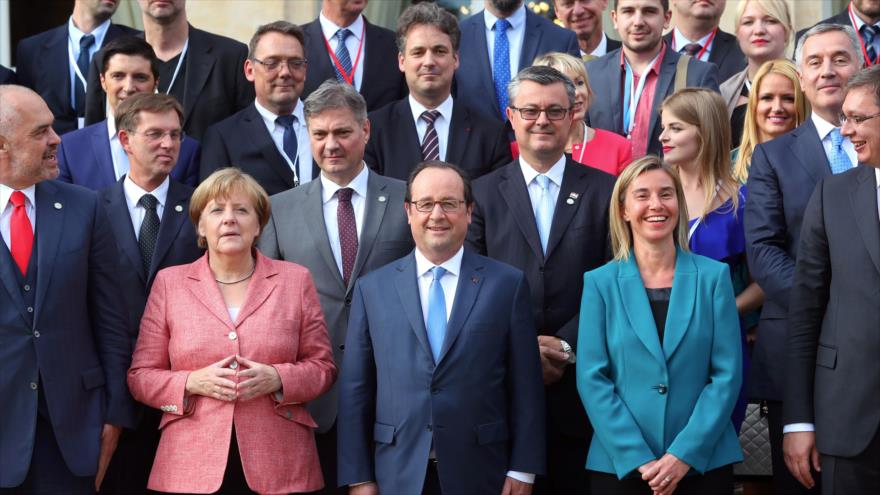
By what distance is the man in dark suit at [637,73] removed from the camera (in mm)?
7508

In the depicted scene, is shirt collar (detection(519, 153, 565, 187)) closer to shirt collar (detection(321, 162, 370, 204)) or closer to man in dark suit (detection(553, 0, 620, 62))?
shirt collar (detection(321, 162, 370, 204))

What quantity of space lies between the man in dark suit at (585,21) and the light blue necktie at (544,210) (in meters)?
2.43

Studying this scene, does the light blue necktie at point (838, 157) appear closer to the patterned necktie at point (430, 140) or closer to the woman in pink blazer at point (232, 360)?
the patterned necktie at point (430, 140)

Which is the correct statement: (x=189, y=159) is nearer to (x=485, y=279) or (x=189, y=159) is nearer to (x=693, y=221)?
(x=485, y=279)

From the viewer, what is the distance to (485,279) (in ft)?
18.3

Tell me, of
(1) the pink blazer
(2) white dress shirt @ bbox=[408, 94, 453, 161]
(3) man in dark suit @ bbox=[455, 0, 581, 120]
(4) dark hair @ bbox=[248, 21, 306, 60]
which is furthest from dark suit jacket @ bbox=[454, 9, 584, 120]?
(1) the pink blazer

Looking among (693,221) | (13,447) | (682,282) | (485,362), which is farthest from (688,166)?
(13,447)

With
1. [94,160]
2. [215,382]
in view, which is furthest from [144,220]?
[215,382]

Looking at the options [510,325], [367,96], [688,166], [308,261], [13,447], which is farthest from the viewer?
[367,96]

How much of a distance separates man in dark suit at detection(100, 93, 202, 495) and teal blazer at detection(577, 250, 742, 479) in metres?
1.86

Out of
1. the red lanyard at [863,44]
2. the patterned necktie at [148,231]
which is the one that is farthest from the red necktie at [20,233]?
the red lanyard at [863,44]

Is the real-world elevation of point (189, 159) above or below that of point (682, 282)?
above

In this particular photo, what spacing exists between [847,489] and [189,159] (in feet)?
11.5

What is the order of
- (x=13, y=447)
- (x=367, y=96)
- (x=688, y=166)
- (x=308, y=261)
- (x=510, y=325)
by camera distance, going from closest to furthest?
1. (x=13, y=447)
2. (x=510, y=325)
3. (x=308, y=261)
4. (x=688, y=166)
5. (x=367, y=96)
